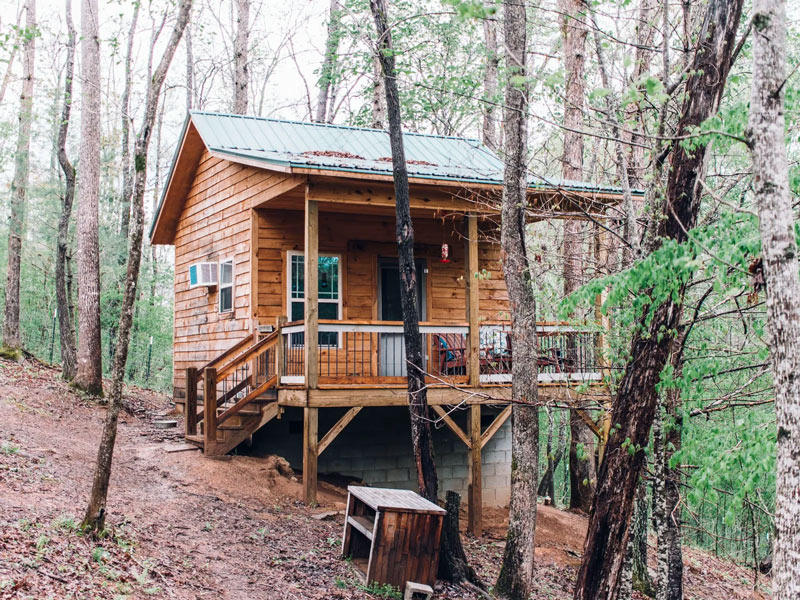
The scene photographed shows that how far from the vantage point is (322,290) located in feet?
44.4

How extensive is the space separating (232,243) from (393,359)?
13.8 ft

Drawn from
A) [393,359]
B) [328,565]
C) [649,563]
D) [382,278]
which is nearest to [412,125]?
[382,278]

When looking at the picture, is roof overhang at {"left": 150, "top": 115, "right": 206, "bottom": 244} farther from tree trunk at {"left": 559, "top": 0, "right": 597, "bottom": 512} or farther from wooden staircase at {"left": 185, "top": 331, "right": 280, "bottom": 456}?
tree trunk at {"left": 559, "top": 0, "right": 597, "bottom": 512}

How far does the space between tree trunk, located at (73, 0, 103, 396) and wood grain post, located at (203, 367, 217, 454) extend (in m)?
5.68

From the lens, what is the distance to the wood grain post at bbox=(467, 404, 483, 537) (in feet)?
38.2

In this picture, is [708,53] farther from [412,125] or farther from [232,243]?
[412,125]

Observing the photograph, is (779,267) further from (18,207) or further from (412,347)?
(18,207)

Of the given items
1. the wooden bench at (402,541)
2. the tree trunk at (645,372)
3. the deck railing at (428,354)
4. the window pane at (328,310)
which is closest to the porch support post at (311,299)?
the deck railing at (428,354)

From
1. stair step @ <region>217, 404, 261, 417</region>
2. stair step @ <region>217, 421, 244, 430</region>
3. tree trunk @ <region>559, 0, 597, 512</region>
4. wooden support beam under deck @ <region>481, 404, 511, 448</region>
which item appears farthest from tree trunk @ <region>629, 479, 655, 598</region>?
stair step @ <region>217, 421, 244, 430</region>

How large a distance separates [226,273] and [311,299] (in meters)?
3.90

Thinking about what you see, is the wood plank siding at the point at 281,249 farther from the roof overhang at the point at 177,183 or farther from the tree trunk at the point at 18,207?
the tree trunk at the point at 18,207

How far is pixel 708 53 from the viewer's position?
659cm

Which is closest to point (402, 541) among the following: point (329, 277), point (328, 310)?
point (328, 310)

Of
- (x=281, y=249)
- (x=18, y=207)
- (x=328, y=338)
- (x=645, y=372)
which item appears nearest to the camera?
(x=645, y=372)
